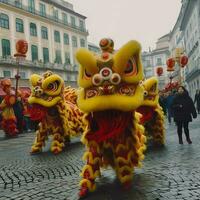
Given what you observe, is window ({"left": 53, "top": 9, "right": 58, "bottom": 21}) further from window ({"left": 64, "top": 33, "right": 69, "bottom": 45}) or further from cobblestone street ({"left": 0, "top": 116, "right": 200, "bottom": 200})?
cobblestone street ({"left": 0, "top": 116, "right": 200, "bottom": 200})

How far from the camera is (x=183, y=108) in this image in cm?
1039

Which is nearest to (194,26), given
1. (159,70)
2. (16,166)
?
(159,70)

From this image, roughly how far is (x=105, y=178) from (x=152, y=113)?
11.8 ft

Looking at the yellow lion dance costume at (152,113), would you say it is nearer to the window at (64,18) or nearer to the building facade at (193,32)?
the building facade at (193,32)

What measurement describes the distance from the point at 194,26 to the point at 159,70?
24720 millimetres

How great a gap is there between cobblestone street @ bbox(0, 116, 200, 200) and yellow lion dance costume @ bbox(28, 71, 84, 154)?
0.62 m

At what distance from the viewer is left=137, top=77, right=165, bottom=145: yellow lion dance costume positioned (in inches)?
382

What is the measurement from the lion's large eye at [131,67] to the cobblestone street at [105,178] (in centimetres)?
165

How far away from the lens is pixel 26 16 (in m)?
43.6

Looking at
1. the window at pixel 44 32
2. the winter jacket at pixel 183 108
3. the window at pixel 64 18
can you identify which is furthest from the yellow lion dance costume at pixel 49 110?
the window at pixel 64 18

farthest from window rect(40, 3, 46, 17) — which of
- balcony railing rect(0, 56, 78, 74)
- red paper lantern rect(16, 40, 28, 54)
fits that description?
Answer: red paper lantern rect(16, 40, 28, 54)

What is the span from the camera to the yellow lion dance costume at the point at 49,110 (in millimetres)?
10078

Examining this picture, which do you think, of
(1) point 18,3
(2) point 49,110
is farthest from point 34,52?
(2) point 49,110

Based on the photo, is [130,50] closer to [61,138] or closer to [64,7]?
[61,138]
